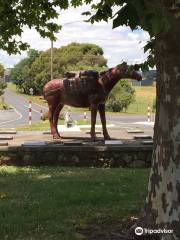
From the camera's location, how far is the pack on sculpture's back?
16547mm

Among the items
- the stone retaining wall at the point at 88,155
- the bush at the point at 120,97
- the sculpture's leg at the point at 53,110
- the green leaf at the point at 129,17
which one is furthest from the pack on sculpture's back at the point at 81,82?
the bush at the point at 120,97

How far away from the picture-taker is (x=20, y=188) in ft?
31.5

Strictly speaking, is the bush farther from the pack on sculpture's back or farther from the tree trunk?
the tree trunk

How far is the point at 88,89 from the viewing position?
1669 centimetres

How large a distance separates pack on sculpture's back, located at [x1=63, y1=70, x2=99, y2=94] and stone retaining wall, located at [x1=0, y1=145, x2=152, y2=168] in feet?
9.66

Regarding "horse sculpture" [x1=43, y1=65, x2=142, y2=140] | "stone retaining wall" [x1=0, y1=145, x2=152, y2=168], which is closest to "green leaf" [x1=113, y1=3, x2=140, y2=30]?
"stone retaining wall" [x1=0, y1=145, x2=152, y2=168]

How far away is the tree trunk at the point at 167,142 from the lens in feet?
18.9

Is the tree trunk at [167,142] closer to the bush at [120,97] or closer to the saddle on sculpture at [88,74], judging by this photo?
the saddle on sculpture at [88,74]

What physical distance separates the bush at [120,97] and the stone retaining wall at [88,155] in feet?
130

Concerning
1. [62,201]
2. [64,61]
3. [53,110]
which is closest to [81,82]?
[53,110]

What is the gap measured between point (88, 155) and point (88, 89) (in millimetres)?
3130

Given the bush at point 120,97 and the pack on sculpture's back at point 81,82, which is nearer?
the pack on sculpture's back at point 81,82

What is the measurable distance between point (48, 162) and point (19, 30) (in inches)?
132

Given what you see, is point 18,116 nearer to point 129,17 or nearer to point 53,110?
point 53,110
